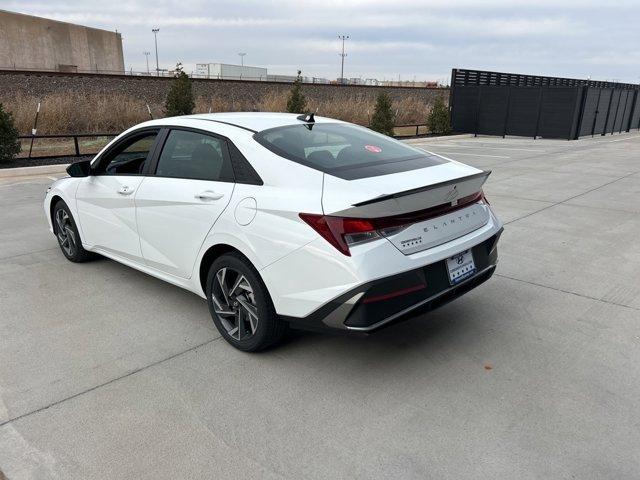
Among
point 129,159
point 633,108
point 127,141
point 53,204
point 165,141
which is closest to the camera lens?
point 165,141

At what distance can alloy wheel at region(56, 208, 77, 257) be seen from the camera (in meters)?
5.14

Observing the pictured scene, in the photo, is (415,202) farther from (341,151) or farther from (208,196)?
(208,196)

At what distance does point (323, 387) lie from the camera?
307 centimetres

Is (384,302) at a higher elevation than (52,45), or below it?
below

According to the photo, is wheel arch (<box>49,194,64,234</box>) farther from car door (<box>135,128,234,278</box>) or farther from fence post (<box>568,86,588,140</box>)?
fence post (<box>568,86,588,140</box>)

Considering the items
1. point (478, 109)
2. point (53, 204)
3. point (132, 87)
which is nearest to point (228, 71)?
point (132, 87)

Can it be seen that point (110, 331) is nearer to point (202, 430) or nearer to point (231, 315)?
point (231, 315)

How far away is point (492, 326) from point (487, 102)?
2241 centimetres

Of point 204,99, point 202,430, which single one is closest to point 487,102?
point 204,99

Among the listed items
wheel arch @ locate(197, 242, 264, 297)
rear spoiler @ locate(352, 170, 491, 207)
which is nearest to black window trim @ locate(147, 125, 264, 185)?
wheel arch @ locate(197, 242, 264, 297)

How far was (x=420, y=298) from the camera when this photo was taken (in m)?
2.98

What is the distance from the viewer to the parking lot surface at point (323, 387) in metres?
2.46

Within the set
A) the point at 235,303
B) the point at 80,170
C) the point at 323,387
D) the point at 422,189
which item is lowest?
the point at 323,387

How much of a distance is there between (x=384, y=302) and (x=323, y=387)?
0.69 meters
